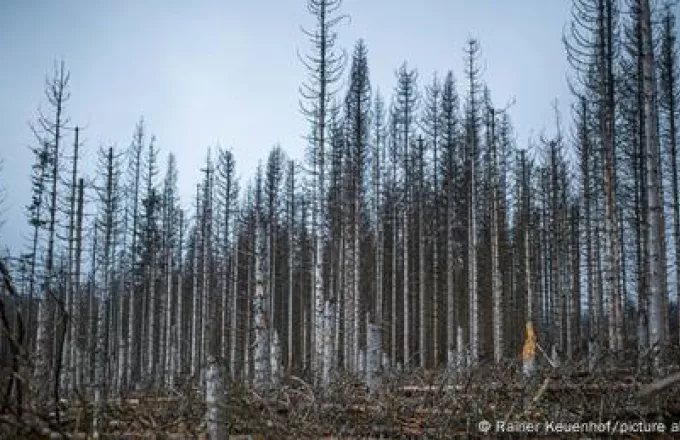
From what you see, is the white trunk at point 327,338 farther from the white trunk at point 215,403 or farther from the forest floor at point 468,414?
the white trunk at point 215,403

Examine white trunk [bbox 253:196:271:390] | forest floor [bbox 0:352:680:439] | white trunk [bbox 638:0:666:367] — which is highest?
white trunk [bbox 638:0:666:367]

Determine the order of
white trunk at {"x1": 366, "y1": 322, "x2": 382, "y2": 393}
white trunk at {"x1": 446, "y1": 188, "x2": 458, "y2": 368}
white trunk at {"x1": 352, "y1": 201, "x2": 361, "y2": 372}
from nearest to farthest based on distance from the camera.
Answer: white trunk at {"x1": 366, "y1": 322, "x2": 382, "y2": 393}, white trunk at {"x1": 352, "y1": 201, "x2": 361, "y2": 372}, white trunk at {"x1": 446, "y1": 188, "x2": 458, "y2": 368}

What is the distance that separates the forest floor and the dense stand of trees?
198 centimetres

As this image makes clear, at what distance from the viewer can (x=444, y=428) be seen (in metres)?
6.09

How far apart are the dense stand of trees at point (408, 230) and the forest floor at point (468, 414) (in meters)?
1.98

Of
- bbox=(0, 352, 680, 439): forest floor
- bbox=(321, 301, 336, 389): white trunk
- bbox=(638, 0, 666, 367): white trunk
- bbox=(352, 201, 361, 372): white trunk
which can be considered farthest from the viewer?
bbox=(352, 201, 361, 372): white trunk

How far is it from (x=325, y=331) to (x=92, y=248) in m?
17.0

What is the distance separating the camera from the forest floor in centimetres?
600

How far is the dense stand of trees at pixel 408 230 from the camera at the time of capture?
46.1ft

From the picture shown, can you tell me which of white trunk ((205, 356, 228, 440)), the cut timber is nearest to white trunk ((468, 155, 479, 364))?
white trunk ((205, 356, 228, 440))

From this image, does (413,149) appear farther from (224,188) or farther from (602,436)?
(602,436)

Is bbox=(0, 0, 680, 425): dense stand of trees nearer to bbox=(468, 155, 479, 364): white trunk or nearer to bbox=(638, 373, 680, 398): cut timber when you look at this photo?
bbox=(468, 155, 479, 364): white trunk

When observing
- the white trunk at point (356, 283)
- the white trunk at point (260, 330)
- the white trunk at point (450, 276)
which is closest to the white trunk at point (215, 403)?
the white trunk at point (260, 330)

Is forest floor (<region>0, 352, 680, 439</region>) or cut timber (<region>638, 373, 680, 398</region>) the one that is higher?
cut timber (<region>638, 373, 680, 398</region>)
